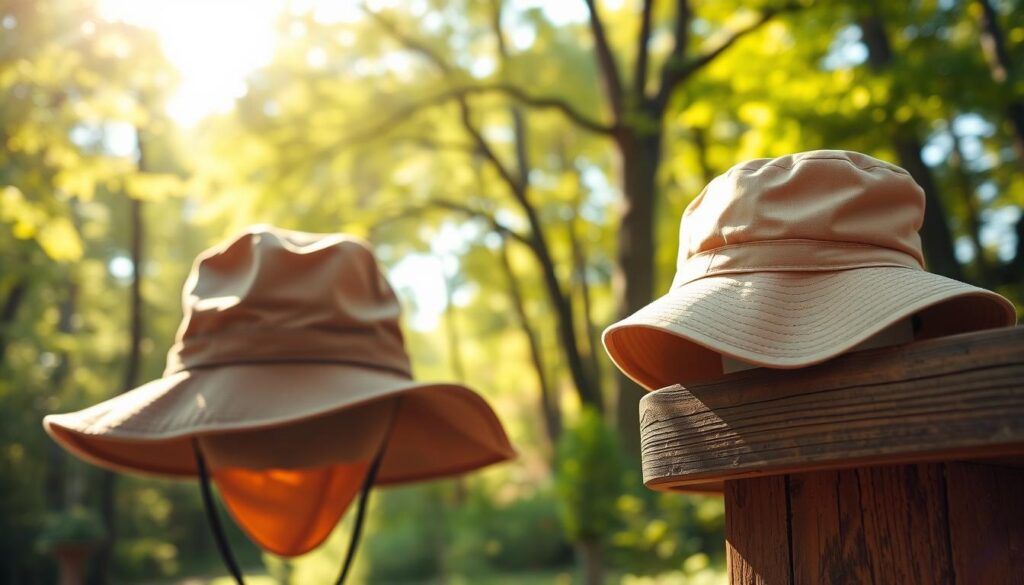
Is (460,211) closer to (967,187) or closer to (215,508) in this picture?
(967,187)

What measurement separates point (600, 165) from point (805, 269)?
16315 mm

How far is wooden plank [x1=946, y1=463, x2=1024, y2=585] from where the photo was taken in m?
0.87

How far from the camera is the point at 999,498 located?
920mm

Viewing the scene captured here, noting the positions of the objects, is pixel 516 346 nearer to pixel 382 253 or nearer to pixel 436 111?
pixel 382 253

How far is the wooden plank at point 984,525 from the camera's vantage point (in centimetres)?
87

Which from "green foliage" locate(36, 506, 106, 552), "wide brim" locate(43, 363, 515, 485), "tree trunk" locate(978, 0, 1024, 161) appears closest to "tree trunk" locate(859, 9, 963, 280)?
"tree trunk" locate(978, 0, 1024, 161)

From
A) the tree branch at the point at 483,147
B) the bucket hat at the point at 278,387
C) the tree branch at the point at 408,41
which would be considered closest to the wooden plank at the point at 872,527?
the bucket hat at the point at 278,387

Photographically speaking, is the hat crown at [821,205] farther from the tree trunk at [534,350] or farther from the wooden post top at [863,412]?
the tree trunk at [534,350]

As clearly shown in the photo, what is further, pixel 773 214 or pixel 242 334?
pixel 242 334

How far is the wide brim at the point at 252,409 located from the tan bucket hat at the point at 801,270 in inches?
33.1

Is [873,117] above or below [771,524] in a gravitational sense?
above

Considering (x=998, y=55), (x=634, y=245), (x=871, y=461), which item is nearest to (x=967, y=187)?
(x=998, y=55)

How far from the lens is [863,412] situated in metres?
0.84

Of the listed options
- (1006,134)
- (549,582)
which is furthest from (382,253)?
(1006,134)
